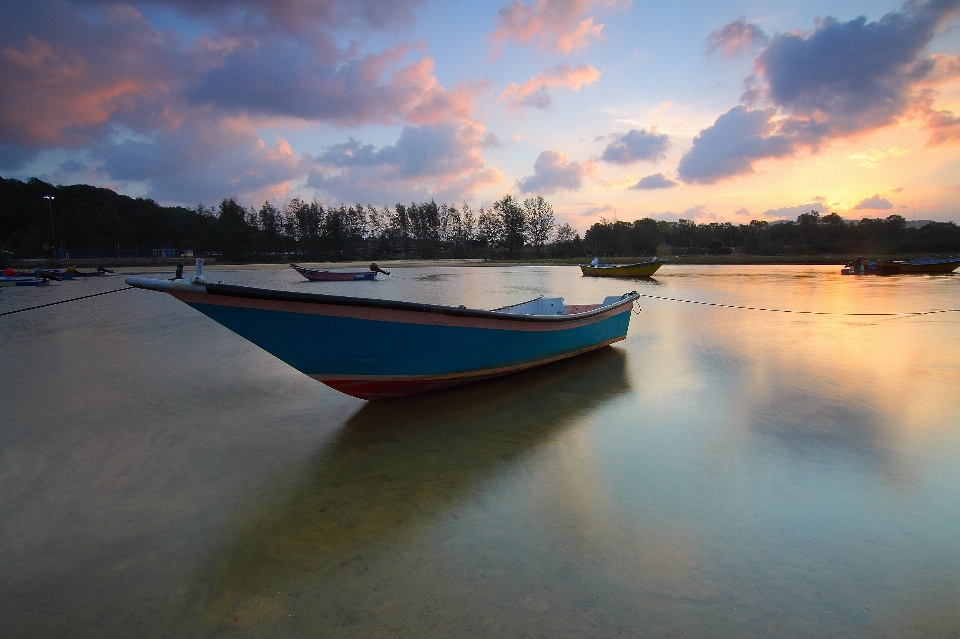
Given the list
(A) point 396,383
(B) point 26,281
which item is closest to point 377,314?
(A) point 396,383

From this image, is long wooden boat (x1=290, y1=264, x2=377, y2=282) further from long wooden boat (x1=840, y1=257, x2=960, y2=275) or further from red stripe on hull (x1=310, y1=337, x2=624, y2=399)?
long wooden boat (x1=840, y1=257, x2=960, y2=275)

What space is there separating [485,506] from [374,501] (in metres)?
0.73

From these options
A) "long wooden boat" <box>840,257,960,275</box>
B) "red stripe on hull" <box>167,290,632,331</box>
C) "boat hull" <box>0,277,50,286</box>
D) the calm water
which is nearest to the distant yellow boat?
"long wooden boat" <box>840,257,960,275</box>

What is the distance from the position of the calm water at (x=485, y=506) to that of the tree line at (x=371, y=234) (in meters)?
62.8

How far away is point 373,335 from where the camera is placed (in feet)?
14.0

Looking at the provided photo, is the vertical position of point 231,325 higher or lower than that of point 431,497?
higher

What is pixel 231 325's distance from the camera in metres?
3.84

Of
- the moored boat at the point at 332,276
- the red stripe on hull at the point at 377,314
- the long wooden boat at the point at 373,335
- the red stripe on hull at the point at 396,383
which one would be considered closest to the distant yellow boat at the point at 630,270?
the moored boat at the point at 332,276

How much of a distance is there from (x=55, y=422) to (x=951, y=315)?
674 inches

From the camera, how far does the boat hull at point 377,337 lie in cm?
377

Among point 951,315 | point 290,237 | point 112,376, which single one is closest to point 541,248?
point 290,237

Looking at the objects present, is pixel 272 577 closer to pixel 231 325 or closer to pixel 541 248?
pixel 231 325

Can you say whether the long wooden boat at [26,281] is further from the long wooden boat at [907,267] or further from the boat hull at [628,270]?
the long wooden boat at [907,267]

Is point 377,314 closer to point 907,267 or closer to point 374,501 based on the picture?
point 374,501
